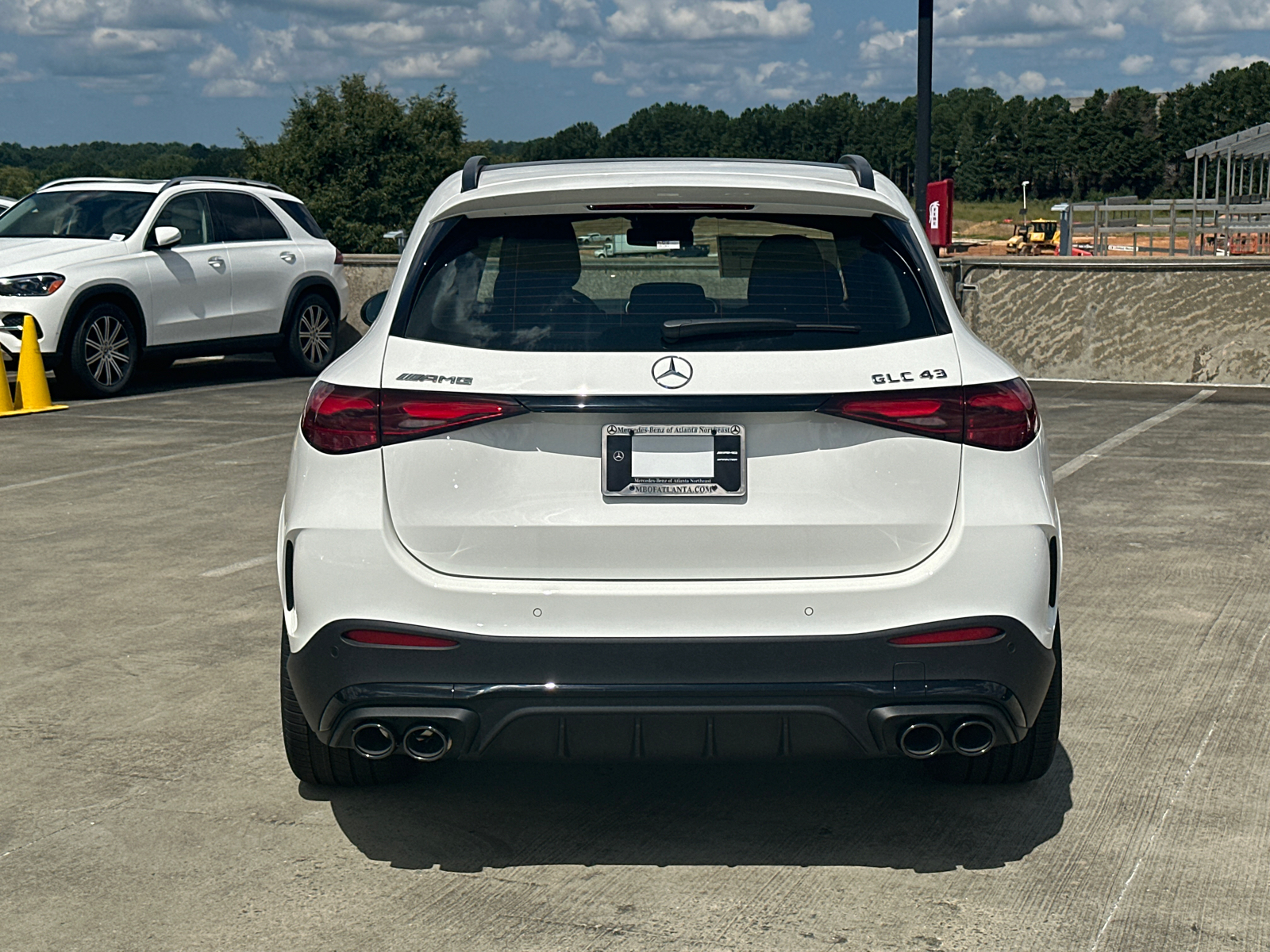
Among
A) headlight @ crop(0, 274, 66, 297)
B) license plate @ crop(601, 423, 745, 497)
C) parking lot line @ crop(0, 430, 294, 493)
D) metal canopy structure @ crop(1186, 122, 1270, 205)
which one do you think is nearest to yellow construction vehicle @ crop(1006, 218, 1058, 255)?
metal canopy structure @ crop(1186, 122, 1270, 205)

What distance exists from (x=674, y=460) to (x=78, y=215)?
13.0 meters

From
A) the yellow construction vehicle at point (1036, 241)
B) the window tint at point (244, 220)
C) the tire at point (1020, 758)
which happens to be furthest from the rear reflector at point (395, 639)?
the yellow construction vehicle at point (1036, 241)

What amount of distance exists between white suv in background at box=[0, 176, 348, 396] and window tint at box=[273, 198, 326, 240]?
0.08 ft

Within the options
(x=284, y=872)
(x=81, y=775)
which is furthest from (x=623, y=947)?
(x=81, y=775)

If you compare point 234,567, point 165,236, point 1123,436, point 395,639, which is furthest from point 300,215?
point 395,639

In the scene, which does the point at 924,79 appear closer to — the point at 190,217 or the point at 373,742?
the point at 190,217

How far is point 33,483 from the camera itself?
966cm

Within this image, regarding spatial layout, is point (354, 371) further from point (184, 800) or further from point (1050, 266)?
point (1050, 266)

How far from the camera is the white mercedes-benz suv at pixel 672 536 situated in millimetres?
3453

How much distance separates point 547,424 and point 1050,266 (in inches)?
513

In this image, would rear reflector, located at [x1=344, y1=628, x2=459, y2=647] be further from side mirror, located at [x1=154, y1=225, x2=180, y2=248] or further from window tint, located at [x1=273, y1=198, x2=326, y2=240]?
window tint, located at [x1=273, y1=198, x2=326, y2=240]

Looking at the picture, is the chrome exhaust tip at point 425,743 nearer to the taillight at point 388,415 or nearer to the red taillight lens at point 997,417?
the taillight at point 388,415

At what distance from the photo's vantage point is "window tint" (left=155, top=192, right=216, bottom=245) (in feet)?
49.5

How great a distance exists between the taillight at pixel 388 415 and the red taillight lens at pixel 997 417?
101cm
